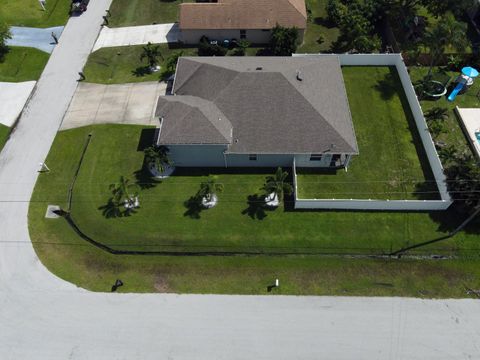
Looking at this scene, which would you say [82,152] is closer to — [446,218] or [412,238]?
[412,238]

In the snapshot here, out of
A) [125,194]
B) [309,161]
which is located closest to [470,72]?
[309,161]

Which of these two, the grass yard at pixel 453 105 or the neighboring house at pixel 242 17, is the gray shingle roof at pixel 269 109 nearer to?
the neighboring house at pixel 242 17

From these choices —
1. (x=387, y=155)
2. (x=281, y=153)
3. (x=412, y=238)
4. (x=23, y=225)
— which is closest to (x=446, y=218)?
(x=412, y=238)

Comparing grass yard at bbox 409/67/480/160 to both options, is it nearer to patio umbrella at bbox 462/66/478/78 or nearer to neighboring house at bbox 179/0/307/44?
patio umbrella at bbox 462/66/478/78

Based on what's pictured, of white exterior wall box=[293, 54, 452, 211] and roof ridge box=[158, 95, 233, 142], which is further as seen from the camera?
roof ridge box=[158, 95, 233, 142]

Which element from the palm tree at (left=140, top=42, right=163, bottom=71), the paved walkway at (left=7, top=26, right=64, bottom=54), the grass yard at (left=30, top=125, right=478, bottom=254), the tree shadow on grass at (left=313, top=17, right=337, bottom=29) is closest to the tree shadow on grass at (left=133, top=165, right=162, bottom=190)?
the grass yard at (left=30, top=125, right=478, bottom=254)

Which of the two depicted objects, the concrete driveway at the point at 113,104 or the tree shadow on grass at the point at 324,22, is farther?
the tree shadow on grass at the point at 324,22

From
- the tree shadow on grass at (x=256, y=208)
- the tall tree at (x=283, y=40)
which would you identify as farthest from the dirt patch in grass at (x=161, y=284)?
the tall tree at (x=283, y=40)
